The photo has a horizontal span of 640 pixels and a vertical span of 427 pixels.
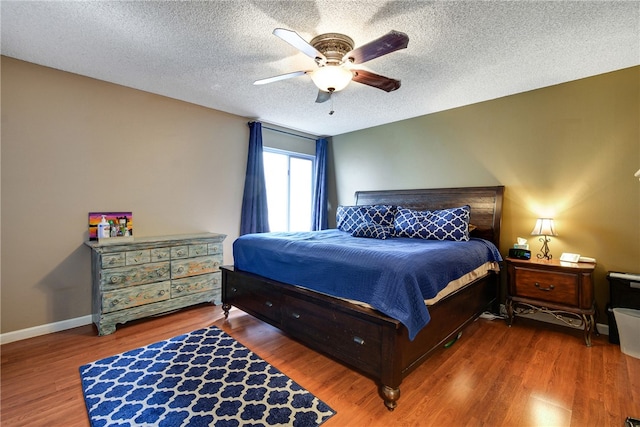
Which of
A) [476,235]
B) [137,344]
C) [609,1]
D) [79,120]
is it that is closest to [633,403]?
[476,235]

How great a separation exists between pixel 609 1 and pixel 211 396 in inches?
140

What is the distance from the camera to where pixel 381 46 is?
6.07ft

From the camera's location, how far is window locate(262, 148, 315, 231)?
4746mm

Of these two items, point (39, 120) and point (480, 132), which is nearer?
point (39, 120)

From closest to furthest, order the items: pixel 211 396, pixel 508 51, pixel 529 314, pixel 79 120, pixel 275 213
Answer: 1. pixel 211 396
2. pixel 508 51
3. pixel 79 120
4. pixel 529 314
5. pixel 275 213

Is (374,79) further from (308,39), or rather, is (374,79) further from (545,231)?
(545,231)

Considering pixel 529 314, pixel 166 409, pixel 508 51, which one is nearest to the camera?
pixel 166 409

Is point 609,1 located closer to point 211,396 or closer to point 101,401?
point 211,396

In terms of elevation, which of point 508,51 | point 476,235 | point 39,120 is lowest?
point 476,235

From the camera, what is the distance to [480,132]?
3.55 m

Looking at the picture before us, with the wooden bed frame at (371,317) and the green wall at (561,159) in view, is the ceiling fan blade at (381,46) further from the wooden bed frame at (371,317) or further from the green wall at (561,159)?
the green wall at (561,159)

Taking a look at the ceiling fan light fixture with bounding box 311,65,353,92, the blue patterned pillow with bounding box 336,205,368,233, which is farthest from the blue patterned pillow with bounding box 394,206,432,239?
the ceiling fan light fixture with bounding box 311,65,353,92

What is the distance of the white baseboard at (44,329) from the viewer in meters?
2.57

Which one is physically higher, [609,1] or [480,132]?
[609,1]
